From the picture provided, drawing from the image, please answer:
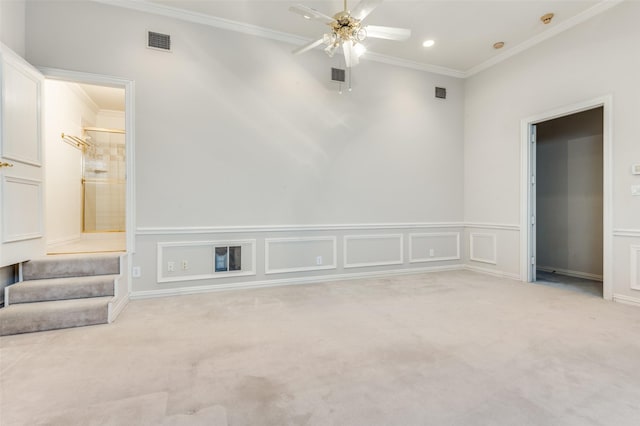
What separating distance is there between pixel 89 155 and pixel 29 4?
3.20 m

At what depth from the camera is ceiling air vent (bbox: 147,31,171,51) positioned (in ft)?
12.1

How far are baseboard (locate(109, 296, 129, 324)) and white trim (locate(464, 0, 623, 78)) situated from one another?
6.13m

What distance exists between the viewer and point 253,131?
4191mm

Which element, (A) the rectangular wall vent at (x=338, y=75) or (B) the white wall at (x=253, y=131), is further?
(A) the rectangular wall vent at (x=338, y=75)

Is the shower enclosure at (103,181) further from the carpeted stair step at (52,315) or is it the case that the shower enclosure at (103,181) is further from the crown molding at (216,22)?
the carpeted stair step at (52,315)

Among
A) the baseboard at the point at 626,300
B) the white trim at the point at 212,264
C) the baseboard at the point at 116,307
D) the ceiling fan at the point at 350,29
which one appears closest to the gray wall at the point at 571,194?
the baseboard at the point at 626,300

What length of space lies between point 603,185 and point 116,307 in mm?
5871

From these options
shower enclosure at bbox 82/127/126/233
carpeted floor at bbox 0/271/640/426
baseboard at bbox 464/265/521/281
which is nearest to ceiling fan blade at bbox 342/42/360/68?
carpeted floor at bbox 0/271/640/426

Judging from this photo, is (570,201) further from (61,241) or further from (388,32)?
(61,241)

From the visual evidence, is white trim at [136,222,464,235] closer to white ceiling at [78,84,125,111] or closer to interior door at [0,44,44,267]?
interior door at [0,44,44,267]

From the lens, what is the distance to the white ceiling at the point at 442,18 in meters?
3.65

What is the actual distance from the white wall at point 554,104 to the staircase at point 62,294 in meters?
5.33

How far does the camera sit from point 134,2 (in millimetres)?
3604

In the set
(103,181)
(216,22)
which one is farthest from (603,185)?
(103,181)
